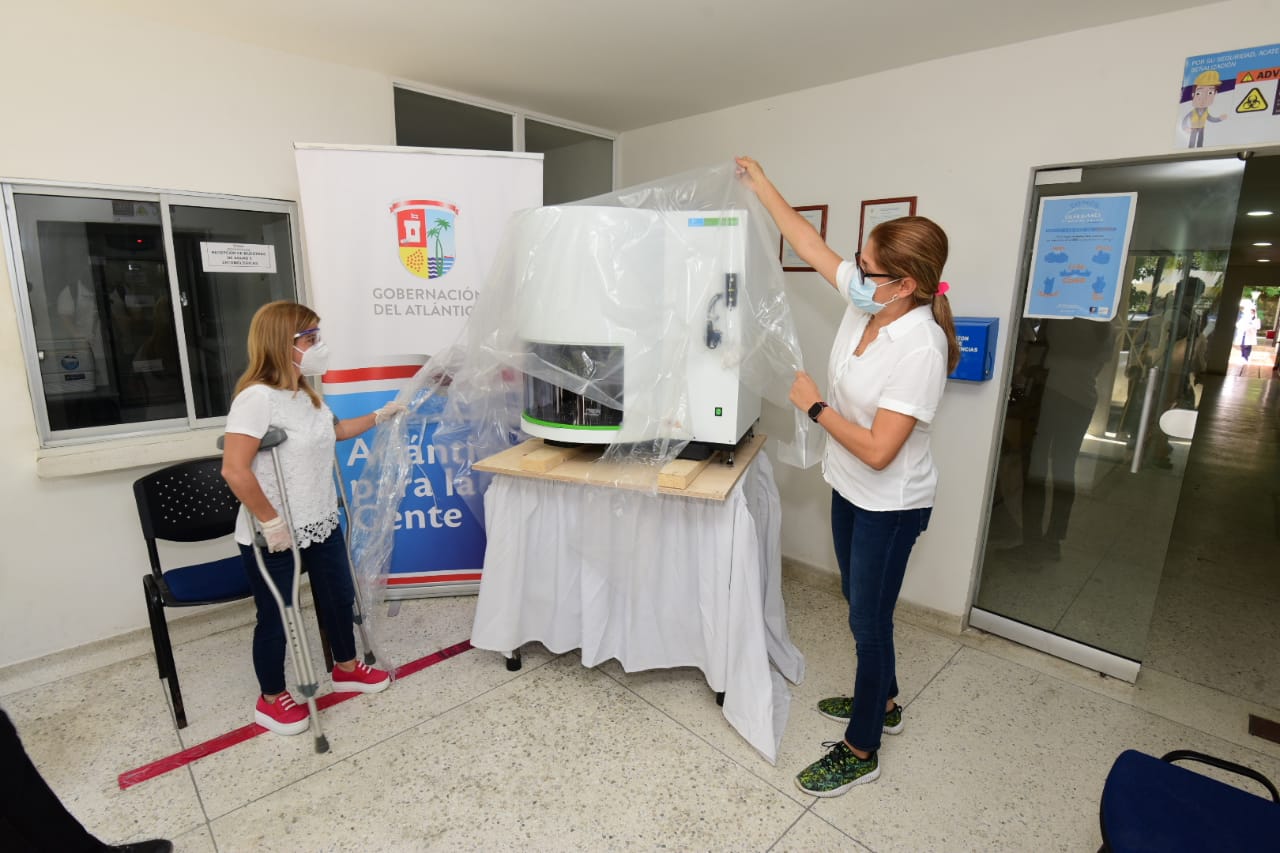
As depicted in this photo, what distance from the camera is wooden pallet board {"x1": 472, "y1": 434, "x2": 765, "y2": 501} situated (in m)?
1.85

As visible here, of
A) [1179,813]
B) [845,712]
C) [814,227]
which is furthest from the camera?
[814,227]

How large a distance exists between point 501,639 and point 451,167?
197 centimetres

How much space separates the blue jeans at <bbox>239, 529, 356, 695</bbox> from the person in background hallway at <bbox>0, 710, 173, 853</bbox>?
672 mm

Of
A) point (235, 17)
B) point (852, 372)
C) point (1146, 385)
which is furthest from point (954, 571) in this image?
point (235, 17)

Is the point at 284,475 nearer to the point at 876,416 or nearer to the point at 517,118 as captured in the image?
the point at 876,416

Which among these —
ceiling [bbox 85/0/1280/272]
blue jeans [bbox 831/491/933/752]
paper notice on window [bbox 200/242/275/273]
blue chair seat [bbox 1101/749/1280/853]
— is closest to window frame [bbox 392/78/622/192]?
ceiling [bbox 85/0/1280/272]

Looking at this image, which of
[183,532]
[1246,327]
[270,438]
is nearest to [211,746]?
[183,532]

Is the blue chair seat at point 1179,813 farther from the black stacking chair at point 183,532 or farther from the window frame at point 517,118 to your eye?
the window frame at point 517,118

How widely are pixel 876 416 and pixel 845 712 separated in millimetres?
1211

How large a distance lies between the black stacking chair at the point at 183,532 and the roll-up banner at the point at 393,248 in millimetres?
522

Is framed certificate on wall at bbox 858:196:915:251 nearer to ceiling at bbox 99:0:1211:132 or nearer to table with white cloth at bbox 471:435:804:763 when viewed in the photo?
ceiling at bbox 99:0:1211:132

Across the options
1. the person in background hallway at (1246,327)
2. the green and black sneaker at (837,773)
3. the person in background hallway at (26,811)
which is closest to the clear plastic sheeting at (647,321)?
the green and black sneaker at (837,773)

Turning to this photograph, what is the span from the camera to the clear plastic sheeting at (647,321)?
5.92ft

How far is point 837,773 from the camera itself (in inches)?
72.2
